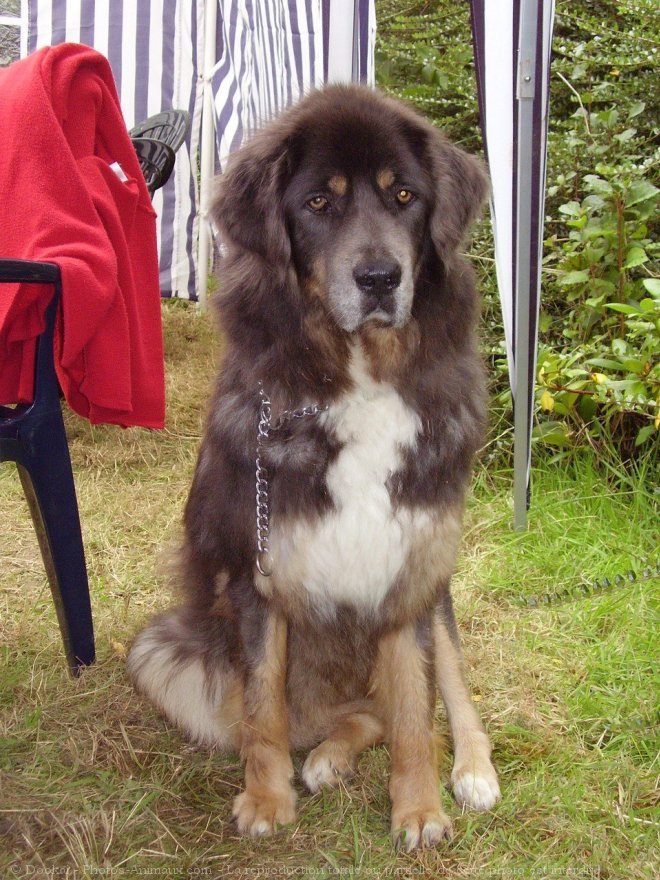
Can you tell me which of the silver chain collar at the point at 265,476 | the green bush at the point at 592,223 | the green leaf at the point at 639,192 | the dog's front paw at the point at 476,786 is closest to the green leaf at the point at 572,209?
the green bush at the point at 592,223

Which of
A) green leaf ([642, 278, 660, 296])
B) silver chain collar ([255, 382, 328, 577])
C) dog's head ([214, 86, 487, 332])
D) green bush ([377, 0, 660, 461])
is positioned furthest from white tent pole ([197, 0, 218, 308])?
silver chain collar ([255, 382, 328, 577])

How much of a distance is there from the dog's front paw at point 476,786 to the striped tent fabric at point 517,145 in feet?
4.64

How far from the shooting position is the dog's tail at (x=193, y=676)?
7.61 feet

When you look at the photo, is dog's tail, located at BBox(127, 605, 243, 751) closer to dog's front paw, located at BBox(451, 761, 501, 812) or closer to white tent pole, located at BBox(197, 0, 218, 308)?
dog's front paw, located at BBox(451, 761, 501, 812)

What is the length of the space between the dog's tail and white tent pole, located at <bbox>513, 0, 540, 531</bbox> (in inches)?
59.2

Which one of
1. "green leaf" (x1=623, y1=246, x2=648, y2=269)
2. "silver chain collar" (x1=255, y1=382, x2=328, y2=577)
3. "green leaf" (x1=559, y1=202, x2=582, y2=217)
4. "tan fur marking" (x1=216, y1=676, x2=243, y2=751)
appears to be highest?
"green leaf" (x1=559, y1=202, x2=582, y2=217)

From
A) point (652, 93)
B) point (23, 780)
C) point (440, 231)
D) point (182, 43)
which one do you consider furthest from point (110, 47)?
point (23, 780)

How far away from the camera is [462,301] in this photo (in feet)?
6.85

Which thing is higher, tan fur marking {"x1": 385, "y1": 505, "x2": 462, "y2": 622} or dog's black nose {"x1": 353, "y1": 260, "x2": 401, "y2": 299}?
dog's black nose {"x1": 353, "y1": 260, "x2": 401, "y2": 299}

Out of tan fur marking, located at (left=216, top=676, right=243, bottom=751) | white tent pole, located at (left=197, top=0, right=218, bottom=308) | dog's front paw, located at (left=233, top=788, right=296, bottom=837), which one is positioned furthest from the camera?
white tent pole, located at (left=197, top=0, right=218, bottom=308)

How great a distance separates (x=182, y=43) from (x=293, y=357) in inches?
186

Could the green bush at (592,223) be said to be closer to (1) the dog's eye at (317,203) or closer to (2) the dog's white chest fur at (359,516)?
(2) the dog's white chest fur at (359,516)

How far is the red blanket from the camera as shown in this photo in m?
2.33

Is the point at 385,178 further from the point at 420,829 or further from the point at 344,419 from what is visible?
the point at 420,829
